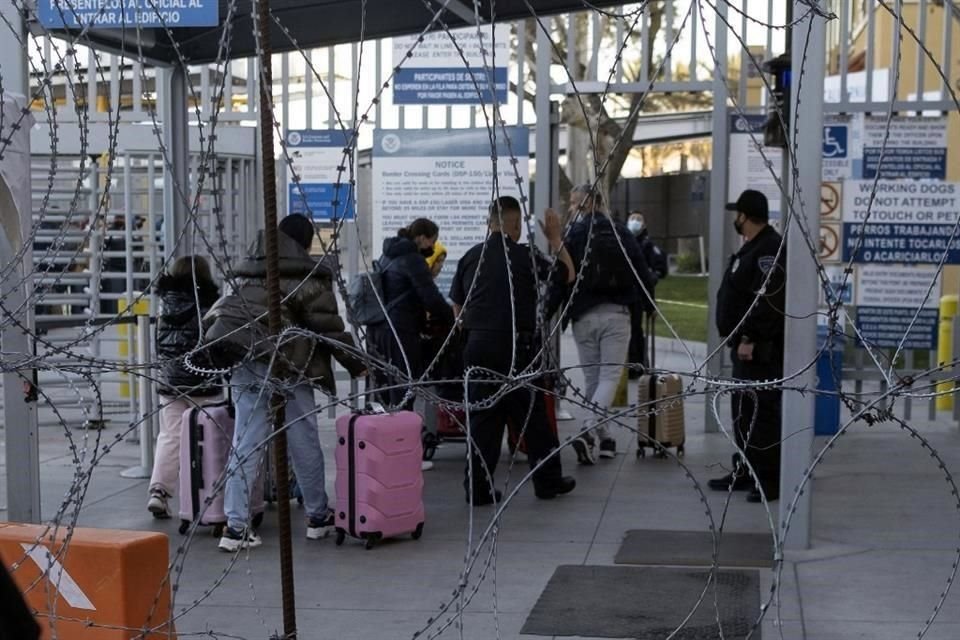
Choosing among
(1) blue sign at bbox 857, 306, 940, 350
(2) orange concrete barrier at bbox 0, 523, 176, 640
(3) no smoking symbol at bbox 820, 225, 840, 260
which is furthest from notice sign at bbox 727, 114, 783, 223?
(2) orange concrete barrier at bbox 0, 523, 176, 640

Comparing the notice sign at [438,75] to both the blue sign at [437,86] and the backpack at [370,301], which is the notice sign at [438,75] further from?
the backpack at [370,301]

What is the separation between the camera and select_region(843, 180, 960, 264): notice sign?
11.0 metres

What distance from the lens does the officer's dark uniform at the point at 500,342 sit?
325 inches

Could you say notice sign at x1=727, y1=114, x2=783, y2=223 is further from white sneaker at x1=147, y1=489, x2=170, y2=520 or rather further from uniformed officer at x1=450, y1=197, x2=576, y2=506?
white sneaker at x1=147, y1=489, x2=170, y2=520

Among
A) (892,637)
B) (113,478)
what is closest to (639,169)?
(113,478)

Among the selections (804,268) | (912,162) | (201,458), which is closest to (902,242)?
(912,162)

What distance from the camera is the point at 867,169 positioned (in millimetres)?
11047

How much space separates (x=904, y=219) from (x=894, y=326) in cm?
86

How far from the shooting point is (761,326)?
325 inches

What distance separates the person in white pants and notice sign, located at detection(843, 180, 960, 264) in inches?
211

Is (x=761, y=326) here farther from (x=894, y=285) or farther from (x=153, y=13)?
(x=153, y=13)

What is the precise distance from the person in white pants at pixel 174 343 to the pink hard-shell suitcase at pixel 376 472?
1.18m

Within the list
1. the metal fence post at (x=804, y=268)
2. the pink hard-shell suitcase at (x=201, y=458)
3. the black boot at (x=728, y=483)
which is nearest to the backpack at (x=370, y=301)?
the pink hard-shell suitcase at (x=201, y=458)

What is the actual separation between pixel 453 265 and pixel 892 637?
645 centimetres
